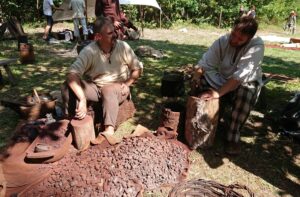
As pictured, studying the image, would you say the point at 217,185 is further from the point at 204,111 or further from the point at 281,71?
the point at 281,71

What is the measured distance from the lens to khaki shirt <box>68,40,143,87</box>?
3.86m

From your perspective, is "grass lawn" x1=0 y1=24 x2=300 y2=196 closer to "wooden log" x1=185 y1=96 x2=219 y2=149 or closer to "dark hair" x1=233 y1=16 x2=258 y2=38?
"wooden log" x1=185 y1=96 x2=219 y2=149

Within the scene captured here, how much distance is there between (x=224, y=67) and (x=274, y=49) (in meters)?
8.74

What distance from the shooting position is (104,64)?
13.0 ft

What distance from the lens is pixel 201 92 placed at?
400 cm

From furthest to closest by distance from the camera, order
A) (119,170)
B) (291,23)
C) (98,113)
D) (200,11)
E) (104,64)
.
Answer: (291,23)
(200,11)
(98,113)
(104,64)
(119,170)

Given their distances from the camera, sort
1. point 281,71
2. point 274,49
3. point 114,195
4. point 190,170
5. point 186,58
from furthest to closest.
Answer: point 274,49 → point 186,58 → point 281,71 → point 190,170 → point 114,195

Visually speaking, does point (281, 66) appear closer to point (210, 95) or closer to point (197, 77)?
point (197, 77)

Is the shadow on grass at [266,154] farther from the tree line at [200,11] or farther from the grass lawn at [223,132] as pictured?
the tree line at [200,11]

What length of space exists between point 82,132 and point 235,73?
1.87m

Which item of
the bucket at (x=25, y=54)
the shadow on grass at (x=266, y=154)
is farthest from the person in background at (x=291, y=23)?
the bucket at (x=25, y=54)

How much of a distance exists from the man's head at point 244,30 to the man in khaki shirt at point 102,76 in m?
1.41

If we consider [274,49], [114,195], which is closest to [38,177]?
[114,195]

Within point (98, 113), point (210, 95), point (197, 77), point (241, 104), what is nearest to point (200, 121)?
point (210, 95)
